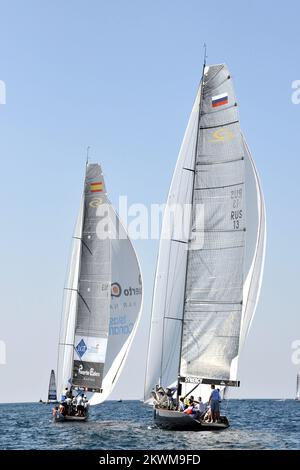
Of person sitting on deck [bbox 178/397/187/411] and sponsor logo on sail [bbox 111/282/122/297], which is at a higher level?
sponsor logo on sail [bbox 111/282/122/297]

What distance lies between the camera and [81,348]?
40969 millimetres

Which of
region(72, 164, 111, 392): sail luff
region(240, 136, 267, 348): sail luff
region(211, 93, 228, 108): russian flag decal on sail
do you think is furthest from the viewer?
region(72, 164, 111, 392): sail luff

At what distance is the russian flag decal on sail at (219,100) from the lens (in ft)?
106

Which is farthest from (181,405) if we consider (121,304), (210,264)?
(121,304)

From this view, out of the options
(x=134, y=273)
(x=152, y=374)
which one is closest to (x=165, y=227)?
(x=152, y=374)

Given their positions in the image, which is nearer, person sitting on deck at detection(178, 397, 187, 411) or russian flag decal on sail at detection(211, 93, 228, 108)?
person sitting on deck at detection(178, 397, 187, 411)

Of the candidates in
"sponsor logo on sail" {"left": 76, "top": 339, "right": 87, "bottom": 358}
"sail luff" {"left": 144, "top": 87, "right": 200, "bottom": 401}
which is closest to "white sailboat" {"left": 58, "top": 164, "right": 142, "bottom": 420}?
"sponsor logo on sail" {"left": 76, "top": 339, "right": 87, "bottom": 358}

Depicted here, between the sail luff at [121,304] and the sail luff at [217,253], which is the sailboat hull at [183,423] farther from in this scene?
the sail luff at [121,304]

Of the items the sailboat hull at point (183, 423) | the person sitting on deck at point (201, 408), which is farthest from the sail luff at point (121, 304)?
the person sitting on deck at point (201, 408)

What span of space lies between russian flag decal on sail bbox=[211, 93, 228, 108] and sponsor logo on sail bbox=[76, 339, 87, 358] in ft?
46.6

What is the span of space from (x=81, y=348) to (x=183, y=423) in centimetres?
1304

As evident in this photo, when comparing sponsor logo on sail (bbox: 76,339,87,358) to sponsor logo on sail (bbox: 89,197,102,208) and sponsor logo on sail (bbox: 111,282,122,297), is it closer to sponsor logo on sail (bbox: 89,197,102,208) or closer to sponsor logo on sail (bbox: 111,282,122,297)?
sponsor logo on sail (bbox: 111,282,122,297)

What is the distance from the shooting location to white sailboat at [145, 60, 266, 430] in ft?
103

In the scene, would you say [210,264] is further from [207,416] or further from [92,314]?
[92,314]
